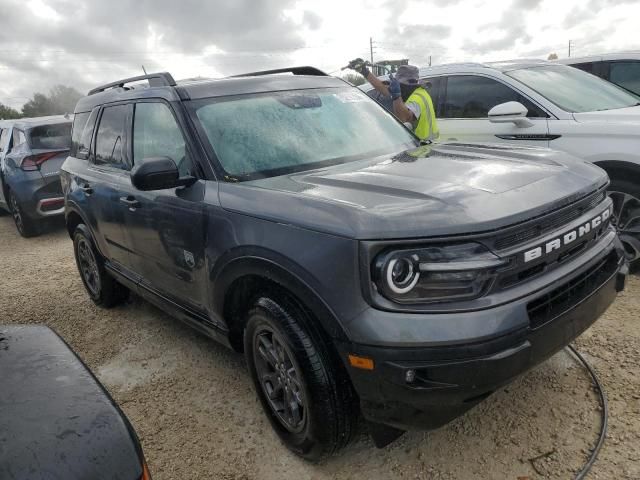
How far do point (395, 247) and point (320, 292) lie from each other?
0.36 meters

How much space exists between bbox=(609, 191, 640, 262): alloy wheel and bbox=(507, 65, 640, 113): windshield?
0.90m

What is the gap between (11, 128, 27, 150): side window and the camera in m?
8.18

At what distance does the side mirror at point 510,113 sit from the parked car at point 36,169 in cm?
656

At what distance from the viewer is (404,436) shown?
8.67ft

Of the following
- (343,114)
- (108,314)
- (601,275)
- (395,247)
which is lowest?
(108,314)

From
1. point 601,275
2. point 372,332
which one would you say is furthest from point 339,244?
point 601,275

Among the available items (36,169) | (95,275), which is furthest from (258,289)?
(36,169)

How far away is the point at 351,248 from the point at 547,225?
83 centimetres

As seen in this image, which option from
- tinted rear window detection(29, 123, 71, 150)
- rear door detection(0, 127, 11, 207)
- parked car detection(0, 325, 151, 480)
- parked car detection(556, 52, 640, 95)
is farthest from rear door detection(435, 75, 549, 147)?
rear door detection(0, 127, 11, 207)

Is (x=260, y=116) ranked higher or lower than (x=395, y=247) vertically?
higher

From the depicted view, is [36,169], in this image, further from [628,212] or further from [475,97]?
[628,212]

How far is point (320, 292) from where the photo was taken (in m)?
2.06

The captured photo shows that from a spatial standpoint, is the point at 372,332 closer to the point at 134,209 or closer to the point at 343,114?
the point at 343,114

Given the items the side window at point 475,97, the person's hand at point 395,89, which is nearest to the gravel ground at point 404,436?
the side window at point 475,97
